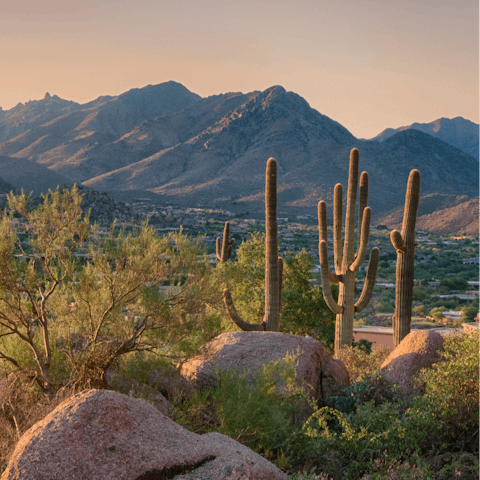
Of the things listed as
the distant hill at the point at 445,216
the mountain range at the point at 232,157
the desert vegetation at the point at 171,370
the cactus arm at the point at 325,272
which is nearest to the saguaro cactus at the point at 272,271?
the cactus arm at the point at 325,272

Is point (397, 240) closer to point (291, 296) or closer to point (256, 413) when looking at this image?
point (256, 413)

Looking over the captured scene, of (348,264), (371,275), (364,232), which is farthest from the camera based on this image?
(348,264)

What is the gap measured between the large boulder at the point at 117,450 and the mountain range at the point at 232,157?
91.6 m

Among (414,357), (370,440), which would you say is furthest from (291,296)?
(370,440)

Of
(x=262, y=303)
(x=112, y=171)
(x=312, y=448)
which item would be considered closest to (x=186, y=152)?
(x=112, y=171)

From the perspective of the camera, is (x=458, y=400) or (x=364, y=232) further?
(x=364, y=232)

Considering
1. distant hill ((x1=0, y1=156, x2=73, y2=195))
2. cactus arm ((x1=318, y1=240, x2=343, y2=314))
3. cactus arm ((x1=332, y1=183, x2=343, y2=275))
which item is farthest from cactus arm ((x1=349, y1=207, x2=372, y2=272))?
distant hill ((x1=0, y1=156, x2=73, y2=195))

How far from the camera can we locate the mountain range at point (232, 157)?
110688mm

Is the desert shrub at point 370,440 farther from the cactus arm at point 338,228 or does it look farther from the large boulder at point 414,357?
the cactus arm at point 338,228

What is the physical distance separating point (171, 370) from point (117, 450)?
13.2 feet

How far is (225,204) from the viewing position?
355 ft

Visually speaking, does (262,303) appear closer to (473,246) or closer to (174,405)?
(174,405)

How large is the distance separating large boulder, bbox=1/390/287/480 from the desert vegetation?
1.21 meters

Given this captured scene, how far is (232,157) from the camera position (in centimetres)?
14400
